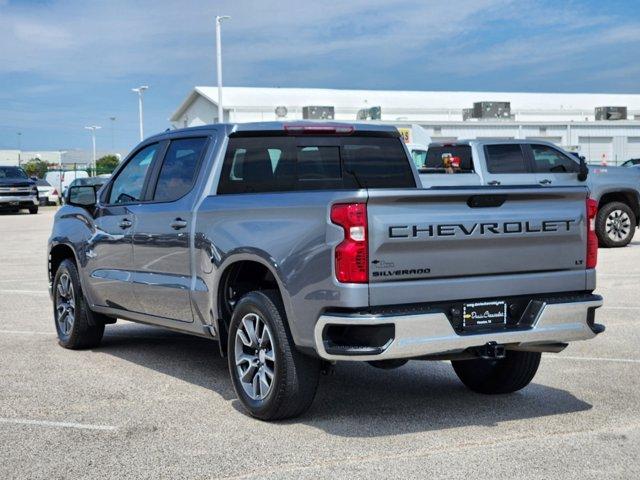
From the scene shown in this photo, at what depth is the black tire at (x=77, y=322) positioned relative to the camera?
28.7ft

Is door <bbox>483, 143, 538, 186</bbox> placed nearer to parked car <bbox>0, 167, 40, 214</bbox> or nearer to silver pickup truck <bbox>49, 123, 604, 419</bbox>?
silver pickup truck <bbox>49, 123, 604, 419</bbox>

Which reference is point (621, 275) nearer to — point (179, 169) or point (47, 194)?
point (179, 169)

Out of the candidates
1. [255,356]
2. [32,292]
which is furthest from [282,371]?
[32,292]

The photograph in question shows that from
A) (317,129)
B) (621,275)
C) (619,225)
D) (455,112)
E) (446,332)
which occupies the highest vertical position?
(455,112)

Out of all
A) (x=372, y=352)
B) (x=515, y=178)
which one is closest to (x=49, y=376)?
(x=372, y=352)

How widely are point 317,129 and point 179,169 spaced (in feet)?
3.57

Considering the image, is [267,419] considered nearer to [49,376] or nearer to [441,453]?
[441,453]

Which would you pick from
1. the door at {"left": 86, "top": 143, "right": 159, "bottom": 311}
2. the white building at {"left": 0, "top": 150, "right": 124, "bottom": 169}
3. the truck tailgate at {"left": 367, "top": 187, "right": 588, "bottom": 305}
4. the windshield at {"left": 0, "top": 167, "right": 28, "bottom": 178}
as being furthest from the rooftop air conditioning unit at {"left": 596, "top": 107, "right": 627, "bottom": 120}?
the white building at {"left": 0, "top": 150, "right": 124, "bottom": 169}

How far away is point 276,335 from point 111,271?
8.70ft

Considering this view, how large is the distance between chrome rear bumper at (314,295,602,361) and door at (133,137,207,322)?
1843mm

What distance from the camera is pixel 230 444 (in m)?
5.72

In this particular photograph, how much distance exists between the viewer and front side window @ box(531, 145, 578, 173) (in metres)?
17.9

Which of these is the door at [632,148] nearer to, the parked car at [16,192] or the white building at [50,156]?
the parked car at [16,192]

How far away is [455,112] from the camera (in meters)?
63.5
